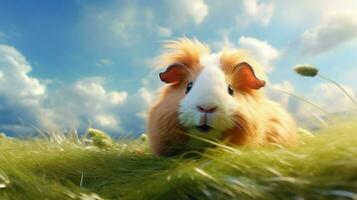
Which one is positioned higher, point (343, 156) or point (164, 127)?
point (164, 127)

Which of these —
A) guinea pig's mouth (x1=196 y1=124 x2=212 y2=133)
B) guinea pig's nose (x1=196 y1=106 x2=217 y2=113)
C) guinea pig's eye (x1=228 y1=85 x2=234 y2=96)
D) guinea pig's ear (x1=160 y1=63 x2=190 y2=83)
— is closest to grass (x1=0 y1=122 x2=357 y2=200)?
guinea pig's mouth (x1=196 y1=124 x2=212 y2=133)

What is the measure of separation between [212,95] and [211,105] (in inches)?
2.5

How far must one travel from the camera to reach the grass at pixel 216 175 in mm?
2812

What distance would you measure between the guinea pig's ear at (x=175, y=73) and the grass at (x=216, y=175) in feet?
1.86

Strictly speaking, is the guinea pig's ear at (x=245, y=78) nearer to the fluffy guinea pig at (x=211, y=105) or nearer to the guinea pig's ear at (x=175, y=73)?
the fluffy guinea pig at (x=211, y=105)

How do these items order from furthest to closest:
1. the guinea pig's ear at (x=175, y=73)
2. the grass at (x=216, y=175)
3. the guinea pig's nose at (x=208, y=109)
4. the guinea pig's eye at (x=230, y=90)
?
the guinea pig's ear at (x=175, y=73) < the guinea pig's eye at (x=230, y=90) < the guinea pig's nose at (x=208, y=109) < the grass at (x=216, y=175)

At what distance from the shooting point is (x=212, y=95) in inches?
148

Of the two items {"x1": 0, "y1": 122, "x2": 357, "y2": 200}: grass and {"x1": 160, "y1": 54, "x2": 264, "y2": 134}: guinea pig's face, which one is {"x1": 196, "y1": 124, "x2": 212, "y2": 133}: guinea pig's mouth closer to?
{"x1": 160, "y1": 54, "x2": 264, "y2": 134}: guinea pig's face

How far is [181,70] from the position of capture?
4.18m

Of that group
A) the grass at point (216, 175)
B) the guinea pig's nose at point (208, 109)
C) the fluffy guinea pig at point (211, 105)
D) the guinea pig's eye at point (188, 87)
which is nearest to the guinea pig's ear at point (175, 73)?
the fluffy guinea pig at point (211, 105)

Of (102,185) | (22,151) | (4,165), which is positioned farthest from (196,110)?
(22,151)

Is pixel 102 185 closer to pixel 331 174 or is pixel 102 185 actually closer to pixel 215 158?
pixel 215 158

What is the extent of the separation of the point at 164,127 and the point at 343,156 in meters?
1.49

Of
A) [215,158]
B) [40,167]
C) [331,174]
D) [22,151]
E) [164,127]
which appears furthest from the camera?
[22,151]
